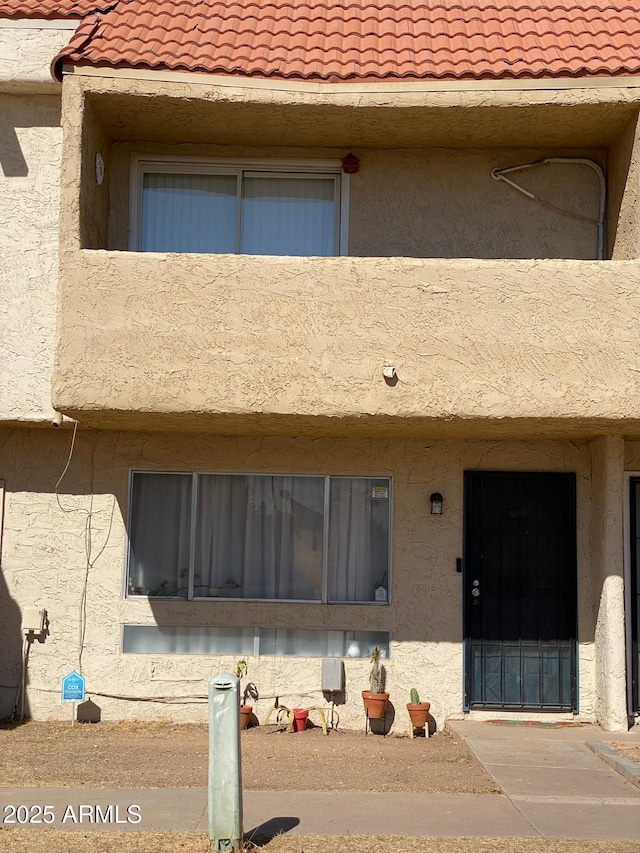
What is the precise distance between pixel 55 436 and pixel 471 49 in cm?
568

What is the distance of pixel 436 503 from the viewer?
1051 centimetres

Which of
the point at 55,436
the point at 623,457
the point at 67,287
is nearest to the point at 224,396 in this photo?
the point at 67,287

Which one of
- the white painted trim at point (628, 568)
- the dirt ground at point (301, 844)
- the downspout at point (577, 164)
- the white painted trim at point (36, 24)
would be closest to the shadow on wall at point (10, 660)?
the dirt ground at point (301, 844)

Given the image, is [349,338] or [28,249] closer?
[349,338]

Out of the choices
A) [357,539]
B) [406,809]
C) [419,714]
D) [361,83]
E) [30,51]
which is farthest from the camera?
[357,539]

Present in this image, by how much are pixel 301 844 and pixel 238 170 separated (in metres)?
6.89

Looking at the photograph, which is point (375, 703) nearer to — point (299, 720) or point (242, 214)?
point (299, 720)

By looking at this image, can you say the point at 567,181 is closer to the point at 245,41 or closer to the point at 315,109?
the point at 315,109

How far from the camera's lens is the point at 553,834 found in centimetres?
669

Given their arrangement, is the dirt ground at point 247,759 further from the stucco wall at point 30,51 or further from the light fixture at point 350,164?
the stucco wall at point 30,51

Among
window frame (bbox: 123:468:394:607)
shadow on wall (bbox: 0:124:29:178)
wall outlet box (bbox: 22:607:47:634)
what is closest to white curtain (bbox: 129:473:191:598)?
window frame (bbox: 123:468:394:607)

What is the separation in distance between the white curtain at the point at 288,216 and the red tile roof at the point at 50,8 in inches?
91.5

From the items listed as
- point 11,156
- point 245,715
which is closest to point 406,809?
point 245,715

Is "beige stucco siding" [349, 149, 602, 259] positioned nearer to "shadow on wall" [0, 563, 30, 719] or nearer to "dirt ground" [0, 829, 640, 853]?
"shadow on wall" [0, 563, 30, 719]
